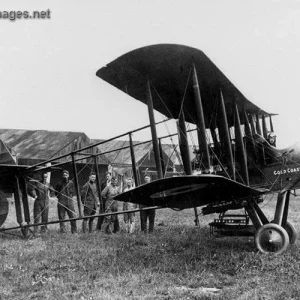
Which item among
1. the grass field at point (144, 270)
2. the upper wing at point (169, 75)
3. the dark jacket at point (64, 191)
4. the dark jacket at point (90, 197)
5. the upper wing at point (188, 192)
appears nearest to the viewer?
the grass field at point (144, 270)

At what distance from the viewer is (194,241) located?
25.2ft

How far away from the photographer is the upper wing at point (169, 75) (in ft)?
16.8

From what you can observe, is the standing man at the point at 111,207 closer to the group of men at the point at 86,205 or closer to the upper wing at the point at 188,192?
the group of men at the point at 86,205

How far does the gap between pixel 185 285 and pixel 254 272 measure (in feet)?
3.58

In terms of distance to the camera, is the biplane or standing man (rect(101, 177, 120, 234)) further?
standing man (rect(101, 177, 120, 234))

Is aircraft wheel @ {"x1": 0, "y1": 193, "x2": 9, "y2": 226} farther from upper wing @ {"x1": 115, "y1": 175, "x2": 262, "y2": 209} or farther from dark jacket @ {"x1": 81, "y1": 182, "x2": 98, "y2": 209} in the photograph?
upper wing @ {"x1": 115, "y1": 175, "x2": 262, "y2": 209}

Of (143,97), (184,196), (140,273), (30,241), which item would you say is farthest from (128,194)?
(30,241)

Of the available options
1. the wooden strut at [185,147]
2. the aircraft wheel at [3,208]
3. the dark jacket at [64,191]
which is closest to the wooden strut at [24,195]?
the aircraft wheel at [3,208]

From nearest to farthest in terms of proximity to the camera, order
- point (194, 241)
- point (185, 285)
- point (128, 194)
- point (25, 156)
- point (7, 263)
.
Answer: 1. point (185, 285)
2. point (7, 263)
3. point (128, 194)
4. point (194, 241)
5. point (25, 156)

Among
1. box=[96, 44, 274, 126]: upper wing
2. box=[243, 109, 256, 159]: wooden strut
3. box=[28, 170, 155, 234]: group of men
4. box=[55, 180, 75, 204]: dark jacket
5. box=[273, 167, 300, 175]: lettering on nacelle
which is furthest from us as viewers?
box=[55, 180, 75, 204]: dark jacket

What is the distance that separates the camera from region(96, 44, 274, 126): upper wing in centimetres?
512

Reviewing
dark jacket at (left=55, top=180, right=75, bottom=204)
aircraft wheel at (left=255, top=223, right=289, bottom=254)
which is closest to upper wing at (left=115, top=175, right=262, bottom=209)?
aircraft wheel at (left=255, top=223, right=289, bottom=254)

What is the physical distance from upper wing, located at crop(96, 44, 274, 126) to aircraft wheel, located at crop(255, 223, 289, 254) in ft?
7.72

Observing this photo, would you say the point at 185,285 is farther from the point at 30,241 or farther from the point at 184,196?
the point at 30,241
